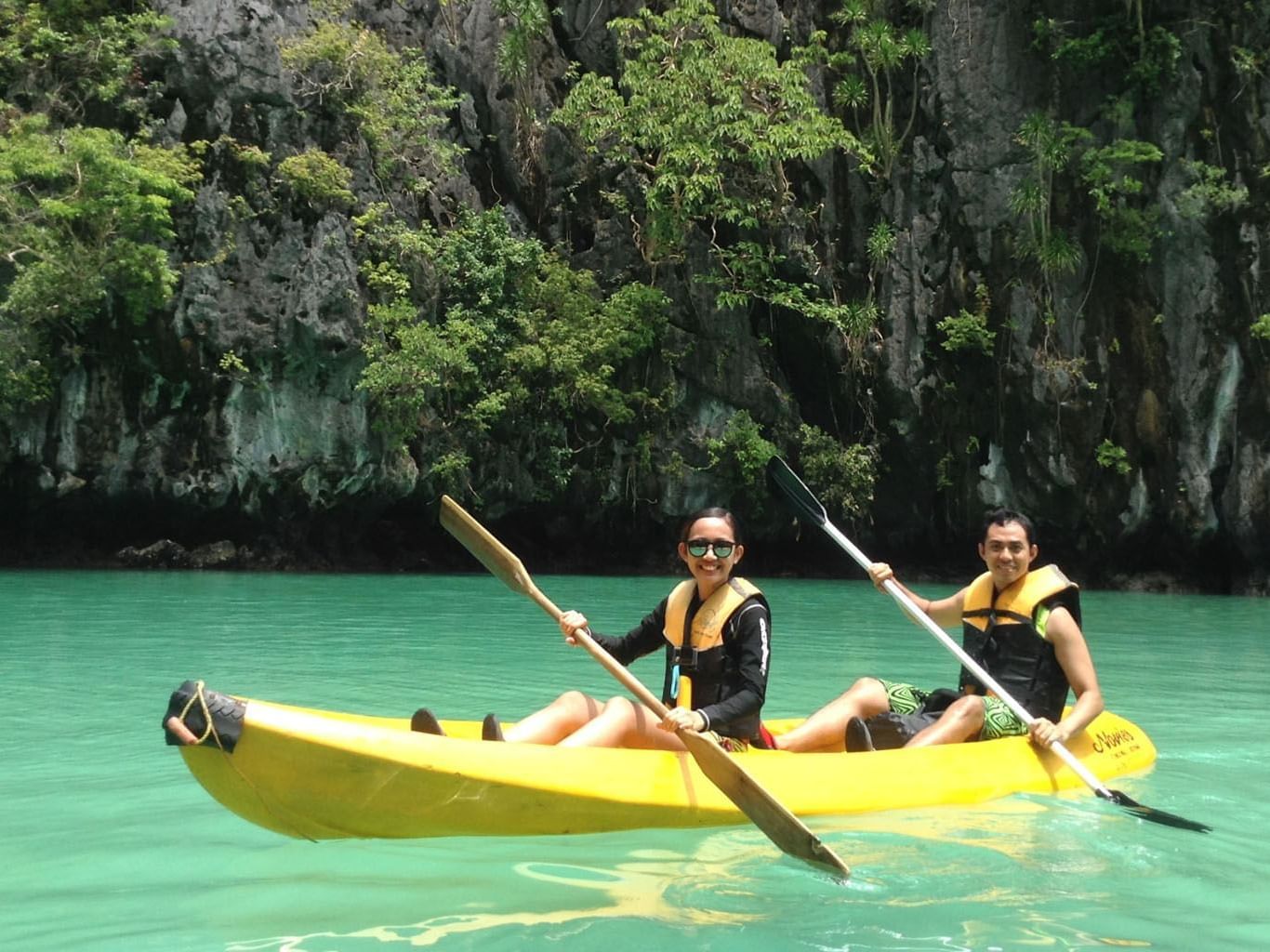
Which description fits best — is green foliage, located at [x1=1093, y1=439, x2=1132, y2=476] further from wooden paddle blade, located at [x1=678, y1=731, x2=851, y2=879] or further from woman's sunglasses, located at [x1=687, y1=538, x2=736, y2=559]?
wooden paddle blade, located at [x1=678, y1=731, x2=851, y2=879]

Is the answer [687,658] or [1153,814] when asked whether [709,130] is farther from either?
[1153,814]

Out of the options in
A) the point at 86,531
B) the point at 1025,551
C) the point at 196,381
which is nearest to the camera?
the point at 1025,551

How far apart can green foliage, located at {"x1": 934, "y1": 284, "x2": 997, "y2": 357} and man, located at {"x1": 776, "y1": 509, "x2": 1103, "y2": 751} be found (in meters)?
14.9

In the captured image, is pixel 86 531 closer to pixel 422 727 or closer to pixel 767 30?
pixel 767 30

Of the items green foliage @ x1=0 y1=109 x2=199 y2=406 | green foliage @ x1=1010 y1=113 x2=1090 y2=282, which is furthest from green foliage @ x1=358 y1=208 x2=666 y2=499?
green foliage @ x1=1010 y1=113 x2=1090 y2=282

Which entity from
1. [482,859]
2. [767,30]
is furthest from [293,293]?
[482,859]

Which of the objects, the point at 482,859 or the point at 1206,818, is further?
the point at 1206,818

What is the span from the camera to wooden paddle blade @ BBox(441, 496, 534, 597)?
4613mm

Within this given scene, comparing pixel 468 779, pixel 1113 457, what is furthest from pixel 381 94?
pixel 468 779

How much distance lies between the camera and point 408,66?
1934 centimetres

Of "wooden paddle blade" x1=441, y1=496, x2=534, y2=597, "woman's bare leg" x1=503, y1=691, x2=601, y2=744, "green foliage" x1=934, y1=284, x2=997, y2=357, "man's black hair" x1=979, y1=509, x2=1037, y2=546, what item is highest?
"green foliage" x1=934, y1=284, x2=997, y2=357

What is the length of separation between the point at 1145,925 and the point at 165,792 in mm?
3110

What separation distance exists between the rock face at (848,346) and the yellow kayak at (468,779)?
14284 millimetres

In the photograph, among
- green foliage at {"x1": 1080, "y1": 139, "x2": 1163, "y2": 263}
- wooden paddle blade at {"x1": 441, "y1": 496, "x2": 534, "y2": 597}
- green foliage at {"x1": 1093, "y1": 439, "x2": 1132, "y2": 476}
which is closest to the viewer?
wooden paddle blade at {"x1": 441, "y1": 496, "x2": 534, "y2": 597}
